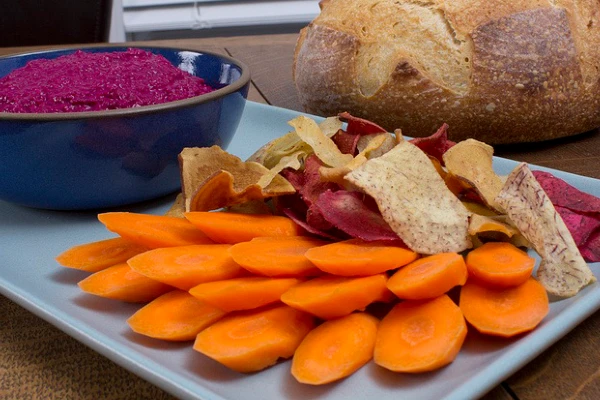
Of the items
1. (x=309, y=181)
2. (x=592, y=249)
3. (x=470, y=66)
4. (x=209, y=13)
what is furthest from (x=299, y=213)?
(x=209, y=13)

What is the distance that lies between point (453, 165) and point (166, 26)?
9.35ft

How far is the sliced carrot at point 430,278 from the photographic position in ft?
2.17

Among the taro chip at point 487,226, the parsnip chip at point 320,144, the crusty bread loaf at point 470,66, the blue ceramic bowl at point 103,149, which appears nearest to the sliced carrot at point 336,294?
the taro chip at point 487,226

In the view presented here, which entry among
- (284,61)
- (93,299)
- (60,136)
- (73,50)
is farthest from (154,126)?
(284,61)

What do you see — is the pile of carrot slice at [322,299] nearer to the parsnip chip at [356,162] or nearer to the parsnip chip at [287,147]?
the parsnip chip at [356,162]

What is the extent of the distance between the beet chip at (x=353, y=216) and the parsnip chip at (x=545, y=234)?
0.13 m

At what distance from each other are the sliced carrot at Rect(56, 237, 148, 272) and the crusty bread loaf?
621mm

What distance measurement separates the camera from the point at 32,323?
79 cm

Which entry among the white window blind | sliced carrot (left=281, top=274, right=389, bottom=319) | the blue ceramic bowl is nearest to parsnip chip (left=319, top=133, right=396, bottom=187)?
sliced carrot (left=281, top=274, right=389, bottom=319)

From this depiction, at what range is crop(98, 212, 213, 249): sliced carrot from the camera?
2.57ft

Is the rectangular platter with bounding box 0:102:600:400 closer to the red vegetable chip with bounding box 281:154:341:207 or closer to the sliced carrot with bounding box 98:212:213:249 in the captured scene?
the sliced carrot with bounding box 98:212:213:249

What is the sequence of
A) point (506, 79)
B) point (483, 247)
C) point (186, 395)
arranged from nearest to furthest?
point (186, 395)
point (483, 247)
point (506, 79)

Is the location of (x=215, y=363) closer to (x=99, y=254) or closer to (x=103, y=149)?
(x=99, y=254)

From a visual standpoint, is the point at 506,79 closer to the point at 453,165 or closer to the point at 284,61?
the point at 453,165
